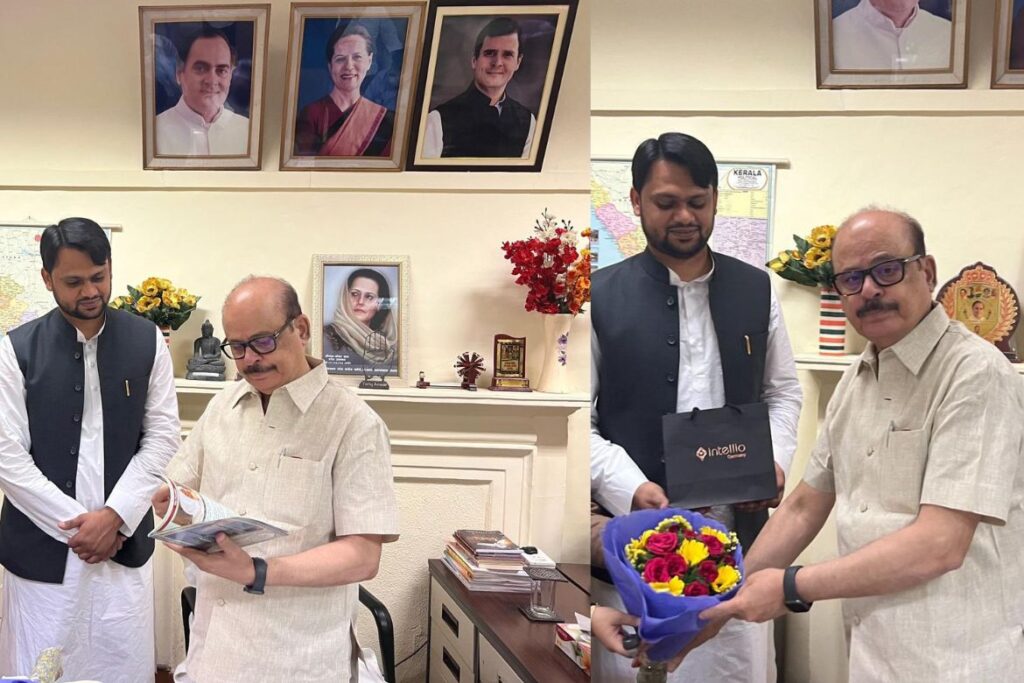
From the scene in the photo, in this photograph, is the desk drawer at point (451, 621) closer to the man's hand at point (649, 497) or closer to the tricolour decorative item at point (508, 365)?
the tricolour decorative item at point (508, 365)

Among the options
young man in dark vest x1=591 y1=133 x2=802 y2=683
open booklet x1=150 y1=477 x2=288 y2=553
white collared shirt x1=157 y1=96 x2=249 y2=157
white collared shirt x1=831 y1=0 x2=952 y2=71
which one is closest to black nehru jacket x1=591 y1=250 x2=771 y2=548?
young man in dark vest x1=591 y1=133 x2=802 y2=683

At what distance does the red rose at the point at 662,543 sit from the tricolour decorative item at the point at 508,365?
0.71 m

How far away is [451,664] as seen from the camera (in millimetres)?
1108

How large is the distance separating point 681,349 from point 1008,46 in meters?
0.19

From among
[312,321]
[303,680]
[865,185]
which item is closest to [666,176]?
[865,185]

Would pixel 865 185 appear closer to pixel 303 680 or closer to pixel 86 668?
pixel 303 680

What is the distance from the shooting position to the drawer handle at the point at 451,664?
1093 millimetres

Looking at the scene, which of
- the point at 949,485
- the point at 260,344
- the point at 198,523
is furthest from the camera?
the point at 260,344

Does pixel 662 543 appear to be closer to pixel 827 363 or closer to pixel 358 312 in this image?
pixel 827 363

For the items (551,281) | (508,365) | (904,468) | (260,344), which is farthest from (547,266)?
(904,468)

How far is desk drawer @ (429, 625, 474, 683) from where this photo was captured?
1084 mm

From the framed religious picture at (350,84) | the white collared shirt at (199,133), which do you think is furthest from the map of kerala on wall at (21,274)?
the framed religious picture at (350,84)

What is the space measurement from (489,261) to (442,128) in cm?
18

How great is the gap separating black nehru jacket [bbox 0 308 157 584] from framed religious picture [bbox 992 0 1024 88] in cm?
89
